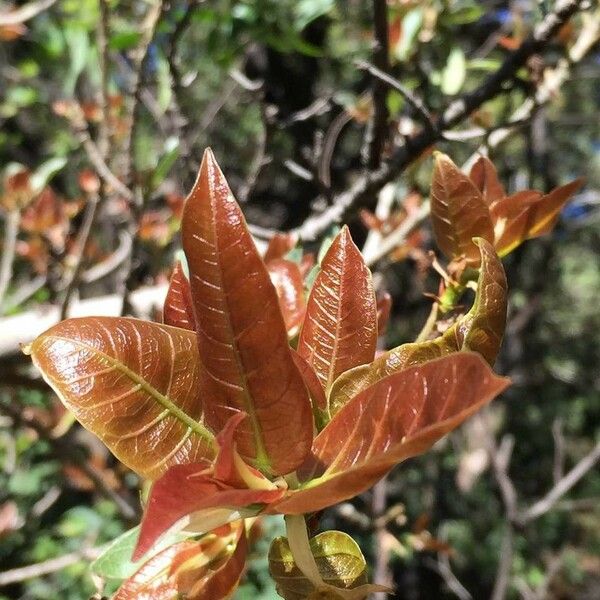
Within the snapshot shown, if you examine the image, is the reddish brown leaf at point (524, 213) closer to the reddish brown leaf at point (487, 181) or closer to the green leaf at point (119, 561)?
the reddish brown leaf at point (487, 181)

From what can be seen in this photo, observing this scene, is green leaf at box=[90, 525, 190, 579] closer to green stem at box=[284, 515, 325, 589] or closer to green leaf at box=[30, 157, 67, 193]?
green stem at box=[284, 515, 325, 589]

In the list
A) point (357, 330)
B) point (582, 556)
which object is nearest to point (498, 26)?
point (357, 330)

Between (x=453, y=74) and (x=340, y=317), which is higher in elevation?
(x=340, y=317)

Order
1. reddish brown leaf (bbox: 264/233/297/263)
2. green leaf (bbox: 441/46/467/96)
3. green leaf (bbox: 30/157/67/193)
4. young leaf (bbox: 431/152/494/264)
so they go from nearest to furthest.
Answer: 1. young leaf (bbox: 431/152/494/264)
2. reddish brown leaf (bbox: 264/233/297/263)
3. green leaf (bbox: 441/46/467/96)
4. green leaf (bbox: 30/157/67/193)

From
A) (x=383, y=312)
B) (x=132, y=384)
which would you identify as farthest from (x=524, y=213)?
(x=132, y=384)

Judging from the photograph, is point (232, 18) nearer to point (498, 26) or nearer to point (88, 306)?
point (88, 306)

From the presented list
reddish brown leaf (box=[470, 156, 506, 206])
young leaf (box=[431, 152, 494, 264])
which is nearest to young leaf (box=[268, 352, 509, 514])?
young leaf (box=[431, 152, 494, 264])

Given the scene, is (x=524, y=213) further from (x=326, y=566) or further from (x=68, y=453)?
(x=68, y=453)
